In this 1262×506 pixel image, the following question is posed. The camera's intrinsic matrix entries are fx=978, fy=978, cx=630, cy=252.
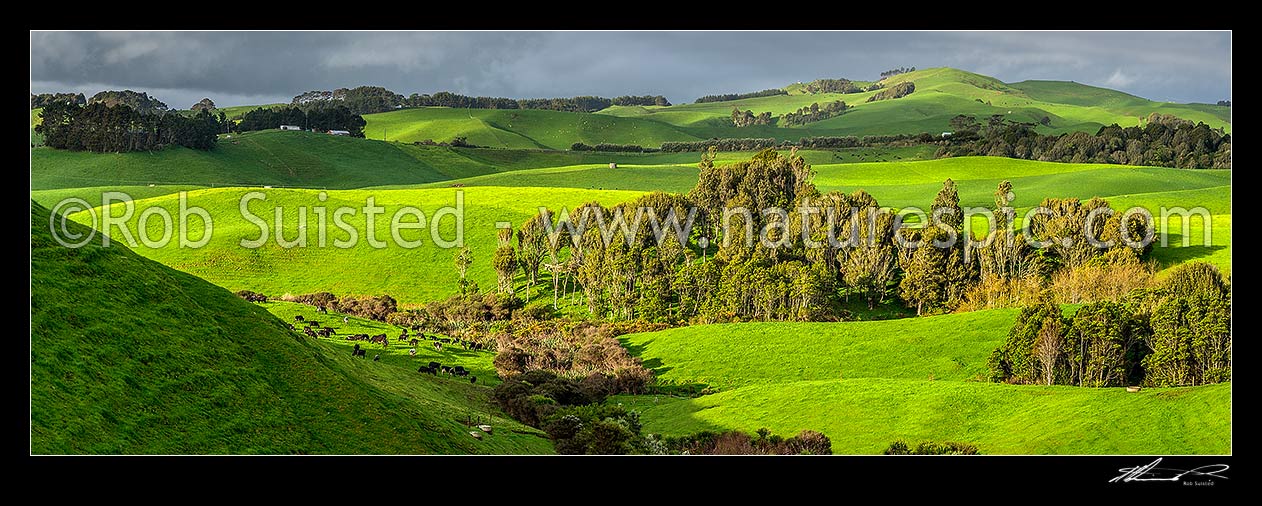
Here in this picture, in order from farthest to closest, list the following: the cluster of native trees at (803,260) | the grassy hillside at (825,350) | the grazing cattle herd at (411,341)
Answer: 1. the cluster of native trees at (803,260)
2. the grassy hillside at (825,350)
3. the grazing cattle herd at (411,341)

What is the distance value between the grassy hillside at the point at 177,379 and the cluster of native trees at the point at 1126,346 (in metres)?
26.6

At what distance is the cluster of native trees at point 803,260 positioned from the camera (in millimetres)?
65562

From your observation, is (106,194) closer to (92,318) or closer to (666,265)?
(666,265)

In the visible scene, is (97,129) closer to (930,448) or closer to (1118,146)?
(930,448)

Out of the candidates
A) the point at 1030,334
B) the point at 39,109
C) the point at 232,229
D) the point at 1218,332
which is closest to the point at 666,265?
the point at 1030,334

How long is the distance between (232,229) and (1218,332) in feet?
265

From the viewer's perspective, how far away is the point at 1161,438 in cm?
2758

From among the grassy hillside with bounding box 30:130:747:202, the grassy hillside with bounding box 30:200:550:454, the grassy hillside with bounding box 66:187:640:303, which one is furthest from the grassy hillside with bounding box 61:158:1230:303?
the grassy hillside with bounding box 30:200:550:454

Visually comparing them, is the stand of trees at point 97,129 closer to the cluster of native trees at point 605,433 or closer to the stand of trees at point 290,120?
the stand of trees at point 290,120

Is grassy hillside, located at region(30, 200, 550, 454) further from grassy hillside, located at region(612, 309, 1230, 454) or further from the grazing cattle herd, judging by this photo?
the grazing cattle herd

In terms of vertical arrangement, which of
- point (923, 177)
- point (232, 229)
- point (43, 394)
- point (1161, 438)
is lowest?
point (1161, 438)

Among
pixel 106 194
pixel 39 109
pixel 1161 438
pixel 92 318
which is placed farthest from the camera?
pixel 39 109
